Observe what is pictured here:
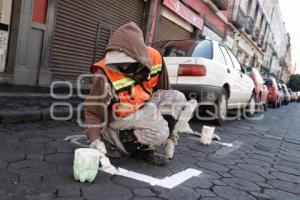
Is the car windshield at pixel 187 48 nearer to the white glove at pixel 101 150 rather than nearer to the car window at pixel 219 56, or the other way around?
the car window at pixel 219 56

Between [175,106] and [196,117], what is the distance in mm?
4538

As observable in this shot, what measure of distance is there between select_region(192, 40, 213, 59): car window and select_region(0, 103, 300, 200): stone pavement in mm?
1925

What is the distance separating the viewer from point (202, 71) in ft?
22.1

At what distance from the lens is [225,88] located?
793 cm

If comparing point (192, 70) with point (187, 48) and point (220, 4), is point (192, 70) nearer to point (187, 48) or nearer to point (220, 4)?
point (187, 48)

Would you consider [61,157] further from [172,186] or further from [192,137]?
[192,137]

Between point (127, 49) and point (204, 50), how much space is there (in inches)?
156

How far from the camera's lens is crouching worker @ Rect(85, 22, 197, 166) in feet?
11.3

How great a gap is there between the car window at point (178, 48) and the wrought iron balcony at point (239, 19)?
63.2ft

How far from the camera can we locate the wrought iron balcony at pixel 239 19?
84.9 feet

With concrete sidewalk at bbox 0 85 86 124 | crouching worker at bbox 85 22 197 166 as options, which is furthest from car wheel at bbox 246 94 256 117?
crouching worker at bbox 85 22 197 166

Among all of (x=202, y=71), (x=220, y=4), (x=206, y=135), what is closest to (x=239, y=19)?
(x=220, y=4)

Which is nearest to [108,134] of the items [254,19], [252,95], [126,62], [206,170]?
[126,62]

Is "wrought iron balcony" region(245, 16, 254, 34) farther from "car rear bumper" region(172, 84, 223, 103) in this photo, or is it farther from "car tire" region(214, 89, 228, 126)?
"car rear bumper" region(172, 84, 223, 103)
